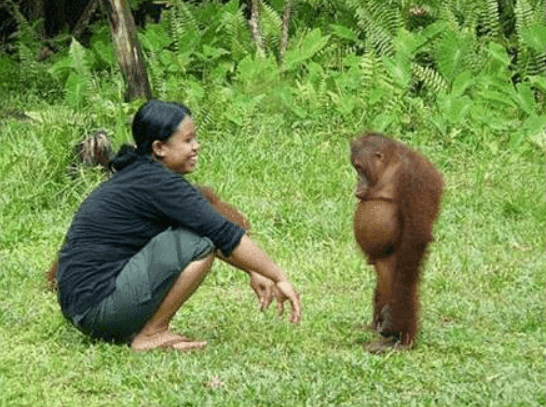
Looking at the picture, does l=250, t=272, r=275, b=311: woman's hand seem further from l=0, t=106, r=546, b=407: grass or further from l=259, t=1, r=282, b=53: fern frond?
l=259, t=1, r=282, b=53: fern frond

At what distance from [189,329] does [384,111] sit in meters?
3.88

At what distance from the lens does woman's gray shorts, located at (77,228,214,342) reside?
17.5ft

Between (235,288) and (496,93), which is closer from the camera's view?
(235,288)

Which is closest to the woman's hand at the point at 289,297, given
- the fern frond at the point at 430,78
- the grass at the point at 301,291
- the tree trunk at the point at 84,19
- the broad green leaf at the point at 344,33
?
the grass at the point at 301,291

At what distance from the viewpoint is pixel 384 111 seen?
370 inches

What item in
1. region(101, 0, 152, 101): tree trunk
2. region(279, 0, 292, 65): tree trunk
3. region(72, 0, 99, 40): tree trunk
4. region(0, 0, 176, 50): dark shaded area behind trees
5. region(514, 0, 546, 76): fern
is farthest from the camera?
region(0, 0, 176, 50): dark shaded area behind trees

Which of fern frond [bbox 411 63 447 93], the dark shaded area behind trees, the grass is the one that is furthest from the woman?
the dark shaded area behind trees

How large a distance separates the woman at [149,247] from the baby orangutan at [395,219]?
47 cm

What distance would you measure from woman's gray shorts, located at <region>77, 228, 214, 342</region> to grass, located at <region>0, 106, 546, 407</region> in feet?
0.37

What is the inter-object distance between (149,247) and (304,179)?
9.95 feet

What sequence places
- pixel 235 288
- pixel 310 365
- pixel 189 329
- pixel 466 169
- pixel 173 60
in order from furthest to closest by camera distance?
pixel 173 60
pixel 466 169
pixel 235 288
pixel 189 329
pixel 310 365

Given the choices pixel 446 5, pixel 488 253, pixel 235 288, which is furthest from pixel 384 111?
pixel 235 288

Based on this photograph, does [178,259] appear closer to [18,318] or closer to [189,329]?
[189,329]

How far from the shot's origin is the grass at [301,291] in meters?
4.98
